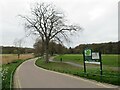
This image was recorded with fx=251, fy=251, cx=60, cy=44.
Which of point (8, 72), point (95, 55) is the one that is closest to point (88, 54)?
point (95, 55)

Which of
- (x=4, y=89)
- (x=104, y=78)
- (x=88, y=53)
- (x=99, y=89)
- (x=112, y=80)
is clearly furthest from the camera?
(x=88, y=53)

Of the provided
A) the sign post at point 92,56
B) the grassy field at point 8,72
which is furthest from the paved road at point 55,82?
the sign post at point 92,56

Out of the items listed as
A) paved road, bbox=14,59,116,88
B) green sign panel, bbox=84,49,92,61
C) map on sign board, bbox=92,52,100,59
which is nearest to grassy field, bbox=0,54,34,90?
paved road, bbox=14,59,116,88

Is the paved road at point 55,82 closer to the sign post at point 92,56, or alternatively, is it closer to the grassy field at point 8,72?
the grassy field at point 8,72

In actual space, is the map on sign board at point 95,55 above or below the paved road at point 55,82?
above

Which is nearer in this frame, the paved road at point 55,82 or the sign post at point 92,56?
the paved road at point 55,82

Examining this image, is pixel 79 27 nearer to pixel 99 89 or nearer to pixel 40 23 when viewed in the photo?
pixel 40 23

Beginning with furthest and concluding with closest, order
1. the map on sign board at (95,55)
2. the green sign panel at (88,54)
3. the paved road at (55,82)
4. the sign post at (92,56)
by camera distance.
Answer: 1. the green sign panel at (88,54)
2. the map on sign board at (95,55)
3. the sign post at (92,56)
4. the paved road at (55,82)

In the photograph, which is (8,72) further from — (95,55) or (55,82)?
(55,82)

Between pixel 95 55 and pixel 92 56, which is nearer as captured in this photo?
pixel 95 55

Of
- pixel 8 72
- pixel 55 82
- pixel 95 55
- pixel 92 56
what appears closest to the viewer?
pixel 55 82

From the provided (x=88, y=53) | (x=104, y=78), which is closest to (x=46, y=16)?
(x=88, y=53)

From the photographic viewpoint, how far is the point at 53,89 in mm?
12531

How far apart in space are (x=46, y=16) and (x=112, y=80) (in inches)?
1455
